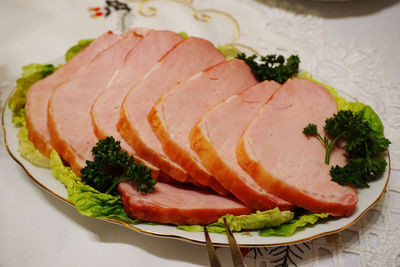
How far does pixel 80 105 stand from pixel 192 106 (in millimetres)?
894

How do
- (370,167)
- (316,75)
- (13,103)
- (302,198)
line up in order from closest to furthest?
(302,198)
(370,167)
(13,103)
(316,75)

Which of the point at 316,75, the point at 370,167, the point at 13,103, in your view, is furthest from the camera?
the point at 316,75

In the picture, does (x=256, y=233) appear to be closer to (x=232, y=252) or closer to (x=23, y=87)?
(x=232, y=252)

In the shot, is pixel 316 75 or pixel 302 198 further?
pixel 316 75

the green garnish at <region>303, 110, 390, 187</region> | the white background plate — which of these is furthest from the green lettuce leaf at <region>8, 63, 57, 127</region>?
the green garnish at <region>303, 110, 390, 187</region>

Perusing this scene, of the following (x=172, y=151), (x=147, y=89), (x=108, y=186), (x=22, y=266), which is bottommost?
(x=22, y=266)

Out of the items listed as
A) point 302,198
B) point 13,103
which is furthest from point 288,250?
point 13,103

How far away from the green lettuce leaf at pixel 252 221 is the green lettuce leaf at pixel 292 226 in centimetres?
4

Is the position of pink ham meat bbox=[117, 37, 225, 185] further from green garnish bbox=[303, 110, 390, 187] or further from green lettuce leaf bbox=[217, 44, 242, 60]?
green garnish bbox=[303, 110, 390, 187]

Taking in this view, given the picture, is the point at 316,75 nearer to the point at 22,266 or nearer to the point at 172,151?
the point at 172,151

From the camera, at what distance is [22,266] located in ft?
7.57

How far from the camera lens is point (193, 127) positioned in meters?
2.47

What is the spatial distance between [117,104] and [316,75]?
2.19 m

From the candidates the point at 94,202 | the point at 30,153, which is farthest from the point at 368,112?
the point at 30,153
